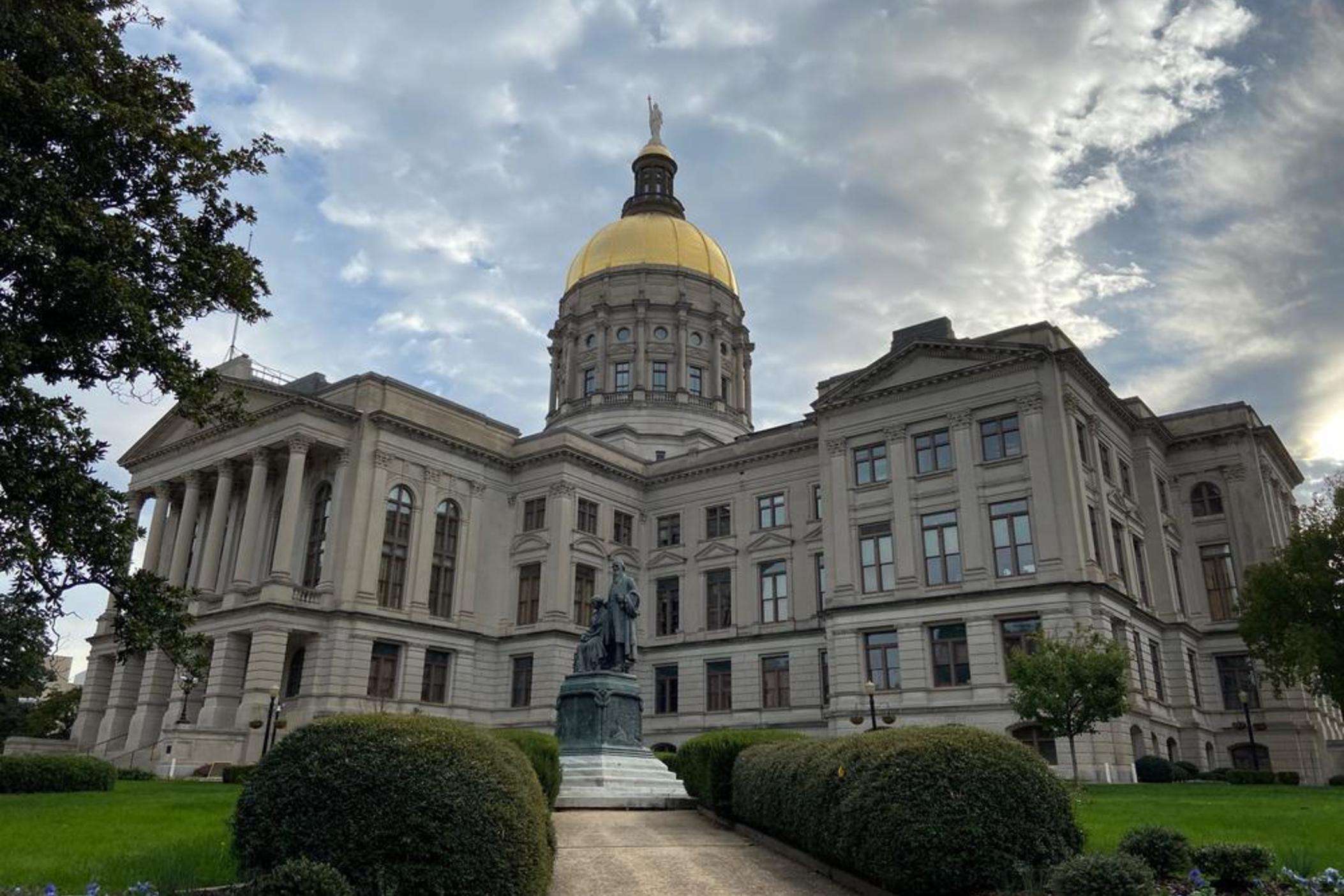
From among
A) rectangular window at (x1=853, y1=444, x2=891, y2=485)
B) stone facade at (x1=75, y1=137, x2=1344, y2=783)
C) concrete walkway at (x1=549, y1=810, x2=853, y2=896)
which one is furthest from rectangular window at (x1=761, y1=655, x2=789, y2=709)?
concrete walkway at (x1=549, y1=810, x2=853, y2=896)

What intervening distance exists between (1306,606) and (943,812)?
31.5 meters

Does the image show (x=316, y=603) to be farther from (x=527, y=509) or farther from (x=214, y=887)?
(x=214, y=887)

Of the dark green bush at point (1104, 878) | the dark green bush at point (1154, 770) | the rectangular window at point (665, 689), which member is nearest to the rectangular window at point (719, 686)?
the rectangular window at point (665, 689)

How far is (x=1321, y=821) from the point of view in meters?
15.4

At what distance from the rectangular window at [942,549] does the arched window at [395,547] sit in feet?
80.4

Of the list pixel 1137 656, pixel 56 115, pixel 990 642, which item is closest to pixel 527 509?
pixel 990 642

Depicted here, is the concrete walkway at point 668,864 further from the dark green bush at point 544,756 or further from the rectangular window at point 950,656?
the rectangular window at point 950,656

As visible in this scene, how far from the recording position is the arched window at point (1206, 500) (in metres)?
47.9

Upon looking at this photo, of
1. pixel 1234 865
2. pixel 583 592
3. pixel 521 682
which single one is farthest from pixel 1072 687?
pixel 521 682

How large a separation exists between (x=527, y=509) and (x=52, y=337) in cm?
3791

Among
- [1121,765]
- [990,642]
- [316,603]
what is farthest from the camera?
[316,603]

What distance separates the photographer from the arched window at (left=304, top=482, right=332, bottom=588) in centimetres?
4619

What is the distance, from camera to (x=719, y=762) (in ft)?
65.3

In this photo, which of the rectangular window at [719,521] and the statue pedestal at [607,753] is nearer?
the statue pedestal at [607,753]
